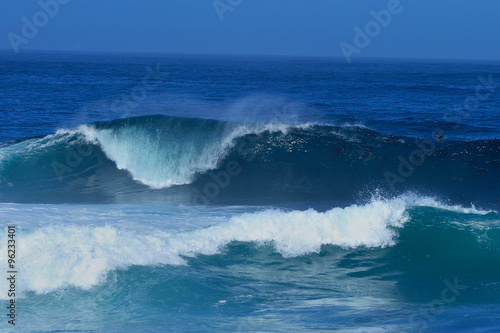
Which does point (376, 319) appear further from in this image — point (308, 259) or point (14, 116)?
point (14, 116)

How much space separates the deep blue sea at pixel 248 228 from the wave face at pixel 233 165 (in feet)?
0.23

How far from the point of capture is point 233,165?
1759 cm

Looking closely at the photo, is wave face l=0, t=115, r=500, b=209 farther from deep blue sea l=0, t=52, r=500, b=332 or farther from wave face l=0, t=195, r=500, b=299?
wave face l=0, t=195, r=500, b=299

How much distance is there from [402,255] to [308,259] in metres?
1.82

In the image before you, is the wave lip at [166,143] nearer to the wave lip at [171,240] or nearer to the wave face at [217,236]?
the wave face at [217,236]

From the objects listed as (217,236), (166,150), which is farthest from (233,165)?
(217,236)

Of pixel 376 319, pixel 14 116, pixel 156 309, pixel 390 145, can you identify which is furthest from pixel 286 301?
pixel 14 116

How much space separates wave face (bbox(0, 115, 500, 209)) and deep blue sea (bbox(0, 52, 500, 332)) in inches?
2.8

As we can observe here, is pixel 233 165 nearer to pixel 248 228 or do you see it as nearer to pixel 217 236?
pixel 248 228

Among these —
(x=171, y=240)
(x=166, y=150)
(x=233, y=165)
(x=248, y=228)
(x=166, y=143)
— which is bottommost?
(x=171, y=240)

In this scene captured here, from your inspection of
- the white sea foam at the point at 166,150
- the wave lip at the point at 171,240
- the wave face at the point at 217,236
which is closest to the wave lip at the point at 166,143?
the white sea foam at the point at 166,150

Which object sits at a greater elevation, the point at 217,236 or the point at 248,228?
the point at 248,228

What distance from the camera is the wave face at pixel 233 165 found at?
15.6 m

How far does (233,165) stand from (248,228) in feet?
23.1
